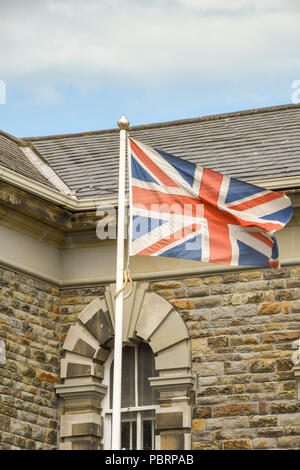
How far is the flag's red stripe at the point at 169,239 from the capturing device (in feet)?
35.0

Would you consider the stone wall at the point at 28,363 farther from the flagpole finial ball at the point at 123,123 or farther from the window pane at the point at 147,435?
the flagpole finial ball at the point at 123,123

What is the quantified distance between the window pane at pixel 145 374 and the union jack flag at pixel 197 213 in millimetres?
3056

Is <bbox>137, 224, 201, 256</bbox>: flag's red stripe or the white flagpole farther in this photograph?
<bbox>137, 224, 201, 256</bbox>: flag's red stripe

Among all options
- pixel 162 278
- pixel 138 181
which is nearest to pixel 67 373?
pixel 162 278

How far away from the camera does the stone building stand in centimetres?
1276

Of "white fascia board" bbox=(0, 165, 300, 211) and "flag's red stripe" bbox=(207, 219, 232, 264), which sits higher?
"white fascia board" bbox=(0, 165, 300, 211)

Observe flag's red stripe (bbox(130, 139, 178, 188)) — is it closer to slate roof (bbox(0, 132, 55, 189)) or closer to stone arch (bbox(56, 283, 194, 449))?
slate roof (bbox(0, 132, 55, 189))

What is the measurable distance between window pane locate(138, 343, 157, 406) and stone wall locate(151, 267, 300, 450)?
754 mm

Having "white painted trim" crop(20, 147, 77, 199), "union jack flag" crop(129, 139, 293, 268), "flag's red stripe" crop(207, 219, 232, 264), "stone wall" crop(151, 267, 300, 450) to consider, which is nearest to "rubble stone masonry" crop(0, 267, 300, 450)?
"stone wall" crop(151, 267, 300, 450)

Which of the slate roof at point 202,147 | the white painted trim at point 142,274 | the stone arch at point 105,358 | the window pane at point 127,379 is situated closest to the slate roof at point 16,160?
the slate roof at point 202,147

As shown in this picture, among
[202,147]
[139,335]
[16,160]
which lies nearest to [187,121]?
[202,147]

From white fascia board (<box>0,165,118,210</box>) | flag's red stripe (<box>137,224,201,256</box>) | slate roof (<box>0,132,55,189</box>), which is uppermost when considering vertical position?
slate roof (<box>0,132,55,189</box>)

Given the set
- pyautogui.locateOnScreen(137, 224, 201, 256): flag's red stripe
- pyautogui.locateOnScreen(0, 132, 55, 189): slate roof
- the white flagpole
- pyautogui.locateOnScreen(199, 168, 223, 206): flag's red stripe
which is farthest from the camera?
pyautogui.locateOnScreen(0, 132, 55, 189): slate roof

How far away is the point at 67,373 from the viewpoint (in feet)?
44.7
